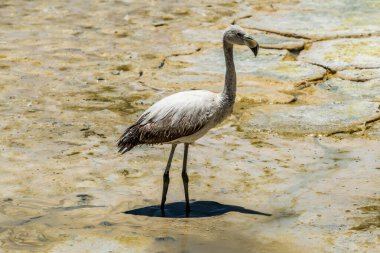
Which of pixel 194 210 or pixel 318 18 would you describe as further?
pixel 318 18

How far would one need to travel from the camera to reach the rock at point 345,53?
7.56m

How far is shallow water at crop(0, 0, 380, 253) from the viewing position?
4465mm

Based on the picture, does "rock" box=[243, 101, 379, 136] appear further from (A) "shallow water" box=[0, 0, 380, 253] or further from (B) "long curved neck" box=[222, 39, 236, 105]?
(B) "long curved neck" box=[222, 39, 236, 105]

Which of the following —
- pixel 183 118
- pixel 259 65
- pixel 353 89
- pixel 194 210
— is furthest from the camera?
pixel 259 65

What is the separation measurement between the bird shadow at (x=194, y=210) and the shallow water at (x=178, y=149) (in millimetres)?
12

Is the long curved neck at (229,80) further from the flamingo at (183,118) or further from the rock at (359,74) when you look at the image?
the rock at (359,74)

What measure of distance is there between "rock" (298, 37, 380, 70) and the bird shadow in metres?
3.00

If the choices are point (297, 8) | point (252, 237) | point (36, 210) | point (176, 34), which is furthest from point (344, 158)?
point (297, 8)

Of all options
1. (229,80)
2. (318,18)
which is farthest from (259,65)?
(229,80)

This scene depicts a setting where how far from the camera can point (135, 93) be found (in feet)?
23.0

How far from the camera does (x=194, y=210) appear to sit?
482 cm

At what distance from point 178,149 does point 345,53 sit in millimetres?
2640

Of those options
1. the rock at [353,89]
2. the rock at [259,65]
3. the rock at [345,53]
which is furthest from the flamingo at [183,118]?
the rock at [345,53]

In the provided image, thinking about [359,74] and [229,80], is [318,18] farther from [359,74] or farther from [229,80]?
[229,80]
